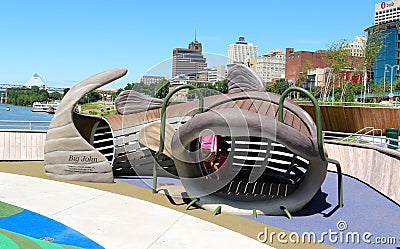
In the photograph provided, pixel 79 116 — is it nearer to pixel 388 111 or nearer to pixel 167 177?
pixel 167 177

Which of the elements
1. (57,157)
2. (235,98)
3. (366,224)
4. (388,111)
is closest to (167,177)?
A: (57,157)

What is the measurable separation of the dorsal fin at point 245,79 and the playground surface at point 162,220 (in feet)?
10.2

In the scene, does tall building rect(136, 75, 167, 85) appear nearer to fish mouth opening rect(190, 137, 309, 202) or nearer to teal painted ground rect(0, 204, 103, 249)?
fish mouth opening rect(190, 137, 309, 202)

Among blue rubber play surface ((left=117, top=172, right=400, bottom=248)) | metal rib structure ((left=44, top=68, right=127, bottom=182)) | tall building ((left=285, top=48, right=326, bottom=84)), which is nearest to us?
blue rubber play surface ((left=117, top=172, right=400, bottom=248))

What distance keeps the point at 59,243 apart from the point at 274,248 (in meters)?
3.39

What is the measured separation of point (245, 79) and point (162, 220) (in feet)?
15.1

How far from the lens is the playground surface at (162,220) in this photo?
7230 millimetres

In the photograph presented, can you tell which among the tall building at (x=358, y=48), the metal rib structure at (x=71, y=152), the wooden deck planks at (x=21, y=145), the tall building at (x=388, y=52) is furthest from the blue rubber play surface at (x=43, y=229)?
the tall building at (x=388, y=52)

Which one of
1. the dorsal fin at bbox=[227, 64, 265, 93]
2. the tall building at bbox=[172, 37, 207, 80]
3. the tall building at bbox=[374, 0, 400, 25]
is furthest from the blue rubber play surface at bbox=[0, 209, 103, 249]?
the tall building at bbox=[374, 0, 400, 25]

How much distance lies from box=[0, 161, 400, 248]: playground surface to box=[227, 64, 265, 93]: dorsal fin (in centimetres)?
311

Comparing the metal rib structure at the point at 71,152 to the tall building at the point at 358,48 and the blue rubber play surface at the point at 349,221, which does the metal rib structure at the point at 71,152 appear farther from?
the tall building at the point at 358,48

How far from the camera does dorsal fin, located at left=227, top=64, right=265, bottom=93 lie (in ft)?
36.8

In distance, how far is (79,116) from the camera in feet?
46.2

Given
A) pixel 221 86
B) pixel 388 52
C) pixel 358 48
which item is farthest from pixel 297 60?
pixel 221 86
